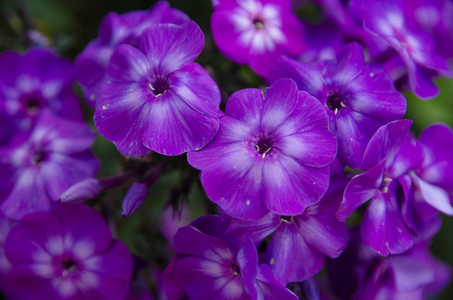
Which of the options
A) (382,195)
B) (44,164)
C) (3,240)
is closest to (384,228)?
(382,195)

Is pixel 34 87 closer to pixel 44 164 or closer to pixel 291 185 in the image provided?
pixel 44 164

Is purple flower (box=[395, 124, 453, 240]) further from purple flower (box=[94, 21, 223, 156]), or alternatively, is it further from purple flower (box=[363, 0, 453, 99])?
purple flower (box=[94, 21, 223, 156])

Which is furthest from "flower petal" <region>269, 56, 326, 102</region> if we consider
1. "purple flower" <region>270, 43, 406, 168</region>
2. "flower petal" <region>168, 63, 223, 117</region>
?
"flower petal" <region>168, 63, 223, 117</region>

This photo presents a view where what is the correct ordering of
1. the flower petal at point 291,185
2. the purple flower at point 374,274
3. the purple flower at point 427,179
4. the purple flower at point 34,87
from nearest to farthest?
1. the flower petal at point 291,185
2. the purple flower at point 427,179
3. the purple flower at point 374,274
4. the purple flower at point 34,87

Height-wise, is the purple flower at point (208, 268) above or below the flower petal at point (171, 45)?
below

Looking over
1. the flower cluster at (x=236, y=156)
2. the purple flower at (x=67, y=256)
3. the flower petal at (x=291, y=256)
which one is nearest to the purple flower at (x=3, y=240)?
the flower cluster at (x=236, y=156)

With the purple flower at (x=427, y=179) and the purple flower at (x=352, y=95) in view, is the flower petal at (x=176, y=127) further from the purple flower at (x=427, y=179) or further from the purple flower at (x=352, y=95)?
the purple flower at (x=427, y=179)

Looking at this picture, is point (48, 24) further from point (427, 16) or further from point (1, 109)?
point (427, 16)
